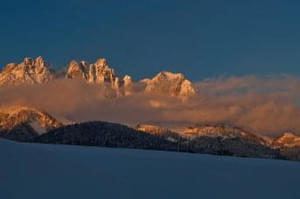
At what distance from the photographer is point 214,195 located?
21.0 m

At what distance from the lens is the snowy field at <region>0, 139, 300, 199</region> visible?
1853cm

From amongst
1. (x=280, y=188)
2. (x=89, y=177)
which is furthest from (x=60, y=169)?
(x=280, y=188)

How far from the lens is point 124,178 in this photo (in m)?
21.0

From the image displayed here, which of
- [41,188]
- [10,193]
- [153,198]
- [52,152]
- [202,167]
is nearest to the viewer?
[10,193]

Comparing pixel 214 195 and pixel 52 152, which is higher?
pixel 52 152

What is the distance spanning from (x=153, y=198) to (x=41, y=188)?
14.1 ft

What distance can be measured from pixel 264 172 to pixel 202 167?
3.95 m

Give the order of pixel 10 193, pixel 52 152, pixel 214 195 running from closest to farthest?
pixel 10 193, pixel 214 195, pixel 52 152

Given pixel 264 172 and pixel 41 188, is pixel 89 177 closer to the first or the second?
pixel 41 188

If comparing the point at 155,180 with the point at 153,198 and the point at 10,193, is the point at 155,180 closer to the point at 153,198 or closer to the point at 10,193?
the point at 153,198

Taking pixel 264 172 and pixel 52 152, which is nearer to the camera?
pixel 52 152

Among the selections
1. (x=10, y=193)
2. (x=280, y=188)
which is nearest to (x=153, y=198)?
(x=10, y=193)

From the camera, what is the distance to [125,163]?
2366 cm

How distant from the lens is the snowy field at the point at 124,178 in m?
18.5
